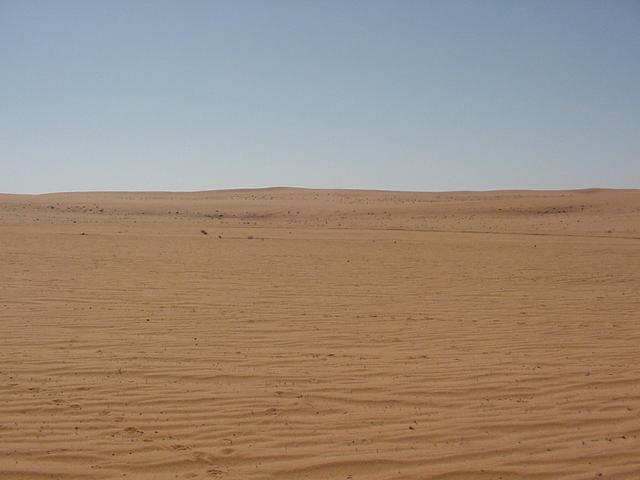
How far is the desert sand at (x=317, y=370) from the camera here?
4352mm

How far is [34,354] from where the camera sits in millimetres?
6668

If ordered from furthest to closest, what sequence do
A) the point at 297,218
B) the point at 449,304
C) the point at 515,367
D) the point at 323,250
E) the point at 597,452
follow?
1. the point at 297,218
2. the point at 323,250
3. the point at 449,304
4. the point at 515,367
5. the point at 597,452

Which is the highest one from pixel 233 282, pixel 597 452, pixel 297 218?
pixel 297 218

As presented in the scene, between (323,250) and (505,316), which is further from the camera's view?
(323,250)

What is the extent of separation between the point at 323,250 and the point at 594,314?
9178 millimetres

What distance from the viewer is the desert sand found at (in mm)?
4352

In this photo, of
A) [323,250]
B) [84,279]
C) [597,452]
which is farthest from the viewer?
[323,250]

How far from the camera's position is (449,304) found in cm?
986

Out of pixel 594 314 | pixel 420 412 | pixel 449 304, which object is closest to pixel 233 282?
pixel 449 304

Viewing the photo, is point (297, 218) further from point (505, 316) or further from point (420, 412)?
point (420, 412)

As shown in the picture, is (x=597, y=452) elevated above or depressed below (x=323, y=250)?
below

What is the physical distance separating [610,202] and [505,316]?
35740 millimetres

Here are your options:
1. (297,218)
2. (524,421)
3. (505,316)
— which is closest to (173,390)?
(524,421)

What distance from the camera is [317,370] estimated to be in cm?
624
